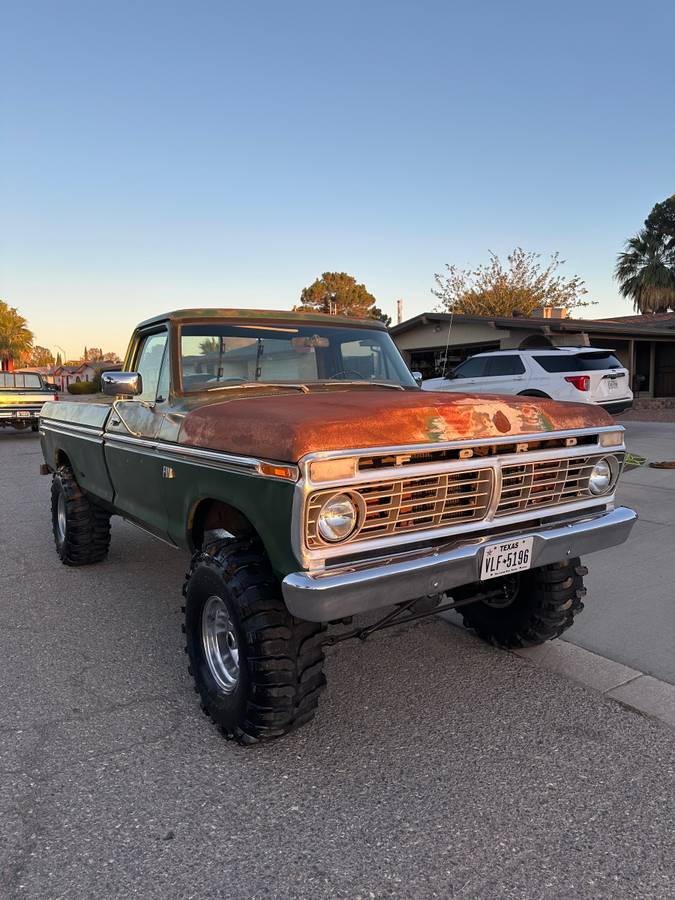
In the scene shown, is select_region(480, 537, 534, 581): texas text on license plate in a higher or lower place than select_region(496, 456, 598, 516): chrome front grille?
lower

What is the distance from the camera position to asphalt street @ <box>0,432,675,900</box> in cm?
A: 224

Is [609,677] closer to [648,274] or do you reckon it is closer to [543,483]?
[543,483]

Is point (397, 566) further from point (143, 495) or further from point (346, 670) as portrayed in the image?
point (143, 495)

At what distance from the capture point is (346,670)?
12.4 ft

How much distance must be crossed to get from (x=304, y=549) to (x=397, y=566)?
1.31 ft

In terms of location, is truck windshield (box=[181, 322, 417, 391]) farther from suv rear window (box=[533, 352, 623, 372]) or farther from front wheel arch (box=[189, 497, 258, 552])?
suv rear window (box=[533, 352, 623, 372])

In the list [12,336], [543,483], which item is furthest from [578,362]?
[12,336]

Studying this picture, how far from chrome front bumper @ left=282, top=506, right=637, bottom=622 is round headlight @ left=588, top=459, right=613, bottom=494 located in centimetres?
38

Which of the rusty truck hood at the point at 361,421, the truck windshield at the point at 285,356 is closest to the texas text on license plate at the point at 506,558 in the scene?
the rusty truck hood at the point at 361,421

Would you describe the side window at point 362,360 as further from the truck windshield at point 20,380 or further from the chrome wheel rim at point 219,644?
the truck windshield at point 20,380

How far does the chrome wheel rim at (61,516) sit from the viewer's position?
5793mm

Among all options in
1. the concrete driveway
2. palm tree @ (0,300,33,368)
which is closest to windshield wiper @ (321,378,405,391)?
the concrete driveway

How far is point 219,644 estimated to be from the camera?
3.32m

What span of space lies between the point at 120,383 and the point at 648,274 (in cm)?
3457
